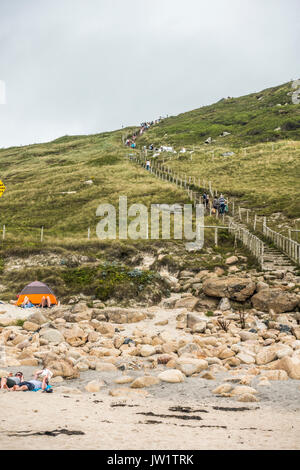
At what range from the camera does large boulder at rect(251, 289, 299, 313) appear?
15.7 meters

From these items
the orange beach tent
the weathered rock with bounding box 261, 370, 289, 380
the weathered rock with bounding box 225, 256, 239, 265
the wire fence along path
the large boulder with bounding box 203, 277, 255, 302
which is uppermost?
the wire fence along path

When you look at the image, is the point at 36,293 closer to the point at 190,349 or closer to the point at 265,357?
the point at 190,349

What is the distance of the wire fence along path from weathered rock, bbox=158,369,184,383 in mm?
12203

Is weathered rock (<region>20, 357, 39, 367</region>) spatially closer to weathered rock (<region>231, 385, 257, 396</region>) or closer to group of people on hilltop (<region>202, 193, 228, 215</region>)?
weathered rock (<region>231, 385, 257, 396</region>)

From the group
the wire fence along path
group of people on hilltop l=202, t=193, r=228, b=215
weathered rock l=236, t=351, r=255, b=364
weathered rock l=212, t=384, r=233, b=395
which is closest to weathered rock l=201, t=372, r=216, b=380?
weathered rock l=212, t=384, r=233, b=395

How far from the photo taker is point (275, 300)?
1597 cm

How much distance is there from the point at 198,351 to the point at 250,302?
20.1 ft

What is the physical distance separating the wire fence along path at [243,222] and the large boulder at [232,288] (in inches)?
145

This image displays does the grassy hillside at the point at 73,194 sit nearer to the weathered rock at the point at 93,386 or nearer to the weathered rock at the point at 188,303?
the weathered rock at the point at 188,303

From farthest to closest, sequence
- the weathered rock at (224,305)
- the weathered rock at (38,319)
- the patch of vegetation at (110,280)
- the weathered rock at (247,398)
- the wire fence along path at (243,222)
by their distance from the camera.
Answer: the wire fence along path at (243,222) → the patch of vegetation at (110,280) → the weathered rock at (224,305) → the weathered rock at (38,319) → the weathered rock at (247,398)

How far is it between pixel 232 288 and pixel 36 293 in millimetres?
9006

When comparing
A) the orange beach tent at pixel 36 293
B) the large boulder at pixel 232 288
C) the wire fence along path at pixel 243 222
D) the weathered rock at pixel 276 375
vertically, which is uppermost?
the wire fence along path at pixel 243 222

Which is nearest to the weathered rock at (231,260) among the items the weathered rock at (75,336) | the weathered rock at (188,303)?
the weathered rock at (188,303)

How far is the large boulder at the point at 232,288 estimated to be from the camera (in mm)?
17078
